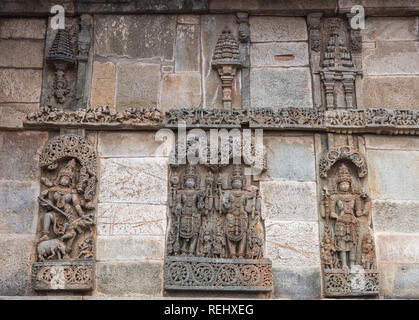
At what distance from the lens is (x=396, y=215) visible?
690 centimetres

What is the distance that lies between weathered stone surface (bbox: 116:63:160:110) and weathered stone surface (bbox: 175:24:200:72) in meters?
0.29

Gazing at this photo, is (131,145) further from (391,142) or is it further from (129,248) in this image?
(391,142)

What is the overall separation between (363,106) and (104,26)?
3263 millimetres

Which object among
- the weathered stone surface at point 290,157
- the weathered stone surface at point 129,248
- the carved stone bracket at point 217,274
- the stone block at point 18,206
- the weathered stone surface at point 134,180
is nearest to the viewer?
→ the carved stone bracket at point 217,274

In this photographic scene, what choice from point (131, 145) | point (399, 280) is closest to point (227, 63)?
point (131, 145)

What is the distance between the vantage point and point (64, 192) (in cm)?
690

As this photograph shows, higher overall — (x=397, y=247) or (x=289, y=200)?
(x=289, y=200)

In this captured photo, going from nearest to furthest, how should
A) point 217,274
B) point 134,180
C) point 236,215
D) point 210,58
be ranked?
point 217,274 → point 236,215 → point 134,180 → point 210,58

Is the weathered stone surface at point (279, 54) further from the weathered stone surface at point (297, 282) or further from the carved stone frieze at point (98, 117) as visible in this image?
the weathered stone surface at point (297, 282)

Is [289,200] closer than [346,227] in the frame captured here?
No

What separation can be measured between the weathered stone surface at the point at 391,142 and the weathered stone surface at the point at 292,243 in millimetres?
1172

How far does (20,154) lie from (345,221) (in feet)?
12.2

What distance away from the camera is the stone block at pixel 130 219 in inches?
268
